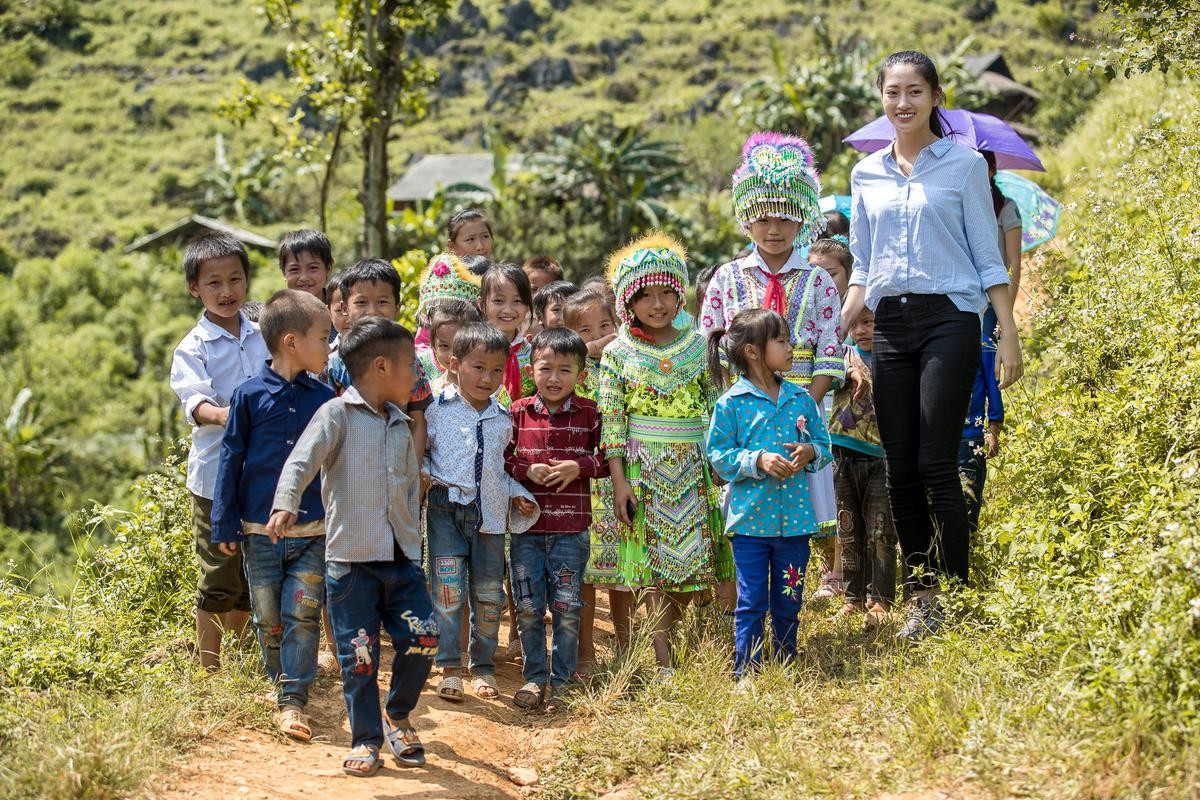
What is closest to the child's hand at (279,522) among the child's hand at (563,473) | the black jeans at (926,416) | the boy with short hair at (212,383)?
the boy with short hair at (212,383)

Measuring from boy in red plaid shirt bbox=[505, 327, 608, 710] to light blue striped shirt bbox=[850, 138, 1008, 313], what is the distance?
140cm

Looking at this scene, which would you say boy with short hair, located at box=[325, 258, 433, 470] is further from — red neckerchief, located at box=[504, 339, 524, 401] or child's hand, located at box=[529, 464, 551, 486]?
child's hand, located at box=[529, 464, 551, 486]

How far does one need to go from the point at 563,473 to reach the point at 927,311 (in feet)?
5.51

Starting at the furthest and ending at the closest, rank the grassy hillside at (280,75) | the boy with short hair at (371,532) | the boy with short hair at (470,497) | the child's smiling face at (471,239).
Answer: the grassy hillside at (280,75)
the child's smiling face at (471,239)
the boy with short hair at (470,497)
the boy with short hair at (371,532)

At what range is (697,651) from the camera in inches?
196

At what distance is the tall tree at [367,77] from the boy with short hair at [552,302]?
5414 millimetres

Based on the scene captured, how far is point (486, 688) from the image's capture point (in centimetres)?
502

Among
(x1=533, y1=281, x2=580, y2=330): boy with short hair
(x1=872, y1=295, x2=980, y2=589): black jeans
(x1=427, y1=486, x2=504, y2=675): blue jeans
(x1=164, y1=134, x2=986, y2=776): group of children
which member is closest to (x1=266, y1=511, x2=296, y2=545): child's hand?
(x1=164, y1=134, x2=986, y2=776): group of children

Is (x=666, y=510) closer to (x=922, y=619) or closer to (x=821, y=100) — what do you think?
(x=922, y=619)

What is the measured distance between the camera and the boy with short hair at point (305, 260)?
5746mm

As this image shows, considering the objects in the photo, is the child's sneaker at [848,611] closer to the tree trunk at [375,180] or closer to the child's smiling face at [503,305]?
the child's smiling face at [503,305]

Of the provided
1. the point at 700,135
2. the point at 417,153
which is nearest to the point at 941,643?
the point at 700,135

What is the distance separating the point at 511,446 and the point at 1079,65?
3225 millimetres

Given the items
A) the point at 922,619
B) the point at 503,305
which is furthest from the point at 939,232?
the point at 503,305
